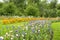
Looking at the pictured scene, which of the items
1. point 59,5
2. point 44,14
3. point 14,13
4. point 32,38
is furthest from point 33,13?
point 32,38

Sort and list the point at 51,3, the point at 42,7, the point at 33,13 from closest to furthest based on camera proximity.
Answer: the point at 33,13 → the point at 42,7 → the point at 51,3

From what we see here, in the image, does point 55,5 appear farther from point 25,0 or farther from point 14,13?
point 14,13

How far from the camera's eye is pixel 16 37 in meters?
4.93

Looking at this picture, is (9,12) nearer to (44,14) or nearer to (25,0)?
(44,14)

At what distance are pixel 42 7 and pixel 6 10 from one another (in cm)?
1553

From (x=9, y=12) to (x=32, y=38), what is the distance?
131ft

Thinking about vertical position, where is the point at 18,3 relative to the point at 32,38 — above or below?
below

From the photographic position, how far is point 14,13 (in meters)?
45.2

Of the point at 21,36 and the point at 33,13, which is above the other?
the point at 21,36

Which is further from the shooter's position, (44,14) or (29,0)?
(29,0)

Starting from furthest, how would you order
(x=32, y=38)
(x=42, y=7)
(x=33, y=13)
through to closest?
(x=42, y=7) < (x=33, y=13) < (x=32, y=38)

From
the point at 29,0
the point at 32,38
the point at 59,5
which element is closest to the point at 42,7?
the point at 29,0

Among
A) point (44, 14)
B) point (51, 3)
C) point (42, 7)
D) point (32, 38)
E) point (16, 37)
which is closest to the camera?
point (16, 37)

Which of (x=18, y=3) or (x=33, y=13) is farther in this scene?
(x=18, y=3)
